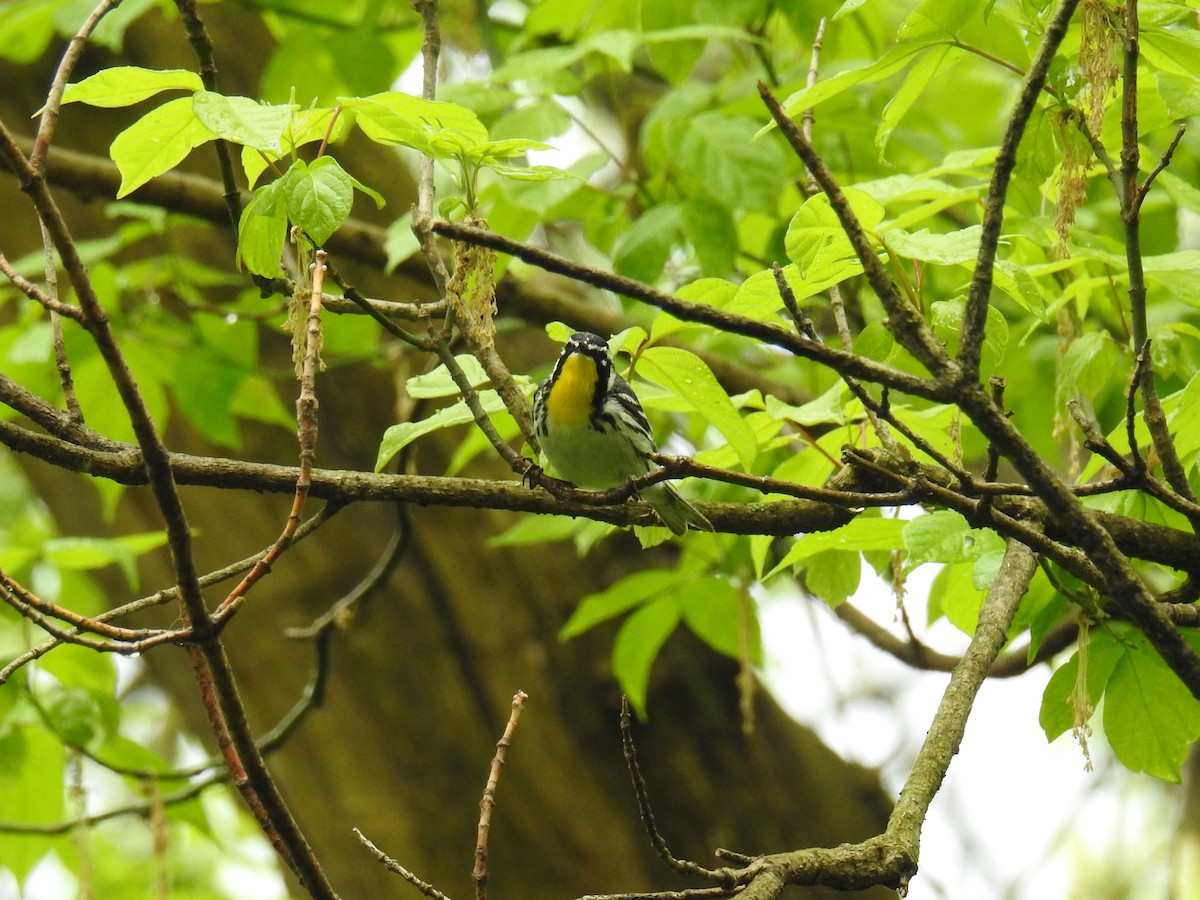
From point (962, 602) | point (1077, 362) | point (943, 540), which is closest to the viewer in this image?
point (943, 540)

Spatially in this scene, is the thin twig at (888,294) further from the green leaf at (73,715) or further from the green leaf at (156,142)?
the green leaf at (73,715)

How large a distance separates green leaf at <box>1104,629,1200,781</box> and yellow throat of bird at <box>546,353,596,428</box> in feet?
5.16

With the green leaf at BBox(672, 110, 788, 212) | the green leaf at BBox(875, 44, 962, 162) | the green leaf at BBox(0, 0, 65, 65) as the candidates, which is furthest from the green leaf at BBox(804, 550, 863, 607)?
the green leaf at BBox(0, 0, 65, 65)

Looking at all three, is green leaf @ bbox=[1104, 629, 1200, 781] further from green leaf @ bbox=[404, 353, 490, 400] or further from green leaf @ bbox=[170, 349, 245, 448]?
green leaf @ bbox=[170, 349, 245, 448]

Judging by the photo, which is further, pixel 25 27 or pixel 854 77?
pixel 25 27

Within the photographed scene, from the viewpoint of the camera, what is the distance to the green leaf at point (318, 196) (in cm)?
178

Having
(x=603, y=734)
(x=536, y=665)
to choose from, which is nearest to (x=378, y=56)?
(x=536, y=665)

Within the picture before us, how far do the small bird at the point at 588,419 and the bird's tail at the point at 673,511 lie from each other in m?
0.38

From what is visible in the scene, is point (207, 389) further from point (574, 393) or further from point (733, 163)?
point (733, 163)

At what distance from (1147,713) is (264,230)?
1720 millimetres

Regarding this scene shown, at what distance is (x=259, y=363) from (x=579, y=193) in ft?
6.09

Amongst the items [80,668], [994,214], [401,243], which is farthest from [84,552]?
[994,214]

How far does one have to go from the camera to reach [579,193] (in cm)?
378

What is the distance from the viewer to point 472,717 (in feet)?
15.2
